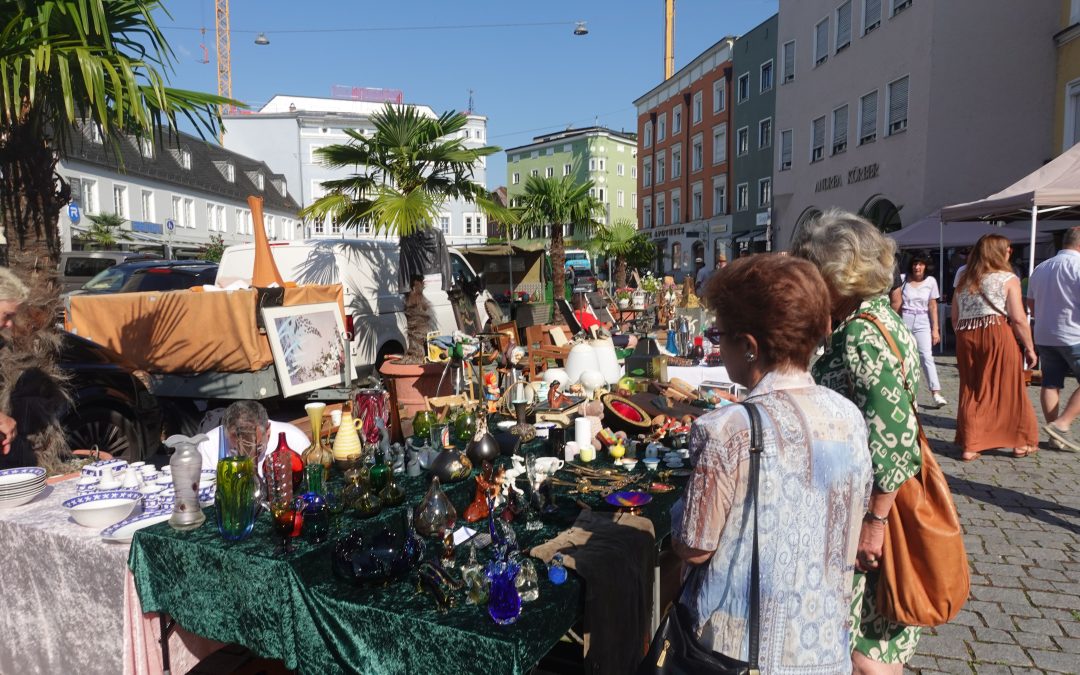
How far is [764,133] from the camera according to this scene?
3053 cm

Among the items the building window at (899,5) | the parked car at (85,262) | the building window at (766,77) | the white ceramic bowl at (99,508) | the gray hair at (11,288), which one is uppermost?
the building window at (766,77)

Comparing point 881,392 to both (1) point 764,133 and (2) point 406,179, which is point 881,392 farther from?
(1) point 764,133

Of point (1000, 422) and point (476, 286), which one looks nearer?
point (1000, 422)

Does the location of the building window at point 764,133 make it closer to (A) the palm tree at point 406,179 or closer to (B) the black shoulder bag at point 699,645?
(A) the palm tree at point 406,179

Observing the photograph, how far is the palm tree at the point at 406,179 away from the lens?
286 inches

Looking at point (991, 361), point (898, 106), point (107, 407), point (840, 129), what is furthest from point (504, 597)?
point (840, 129)

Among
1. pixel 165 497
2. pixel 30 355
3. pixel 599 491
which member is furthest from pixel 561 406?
pixel 30 355

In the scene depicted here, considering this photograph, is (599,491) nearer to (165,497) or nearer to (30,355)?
(165,497)

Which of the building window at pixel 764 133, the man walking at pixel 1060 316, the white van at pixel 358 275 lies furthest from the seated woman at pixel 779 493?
the building window at pixel 764 133

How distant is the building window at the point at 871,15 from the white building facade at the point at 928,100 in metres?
0.03

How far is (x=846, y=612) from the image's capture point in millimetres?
1573

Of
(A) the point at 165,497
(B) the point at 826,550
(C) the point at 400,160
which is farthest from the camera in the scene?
(C) the point at 400,160

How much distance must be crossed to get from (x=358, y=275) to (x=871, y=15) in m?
16.0

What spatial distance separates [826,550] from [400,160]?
22.4 feet
